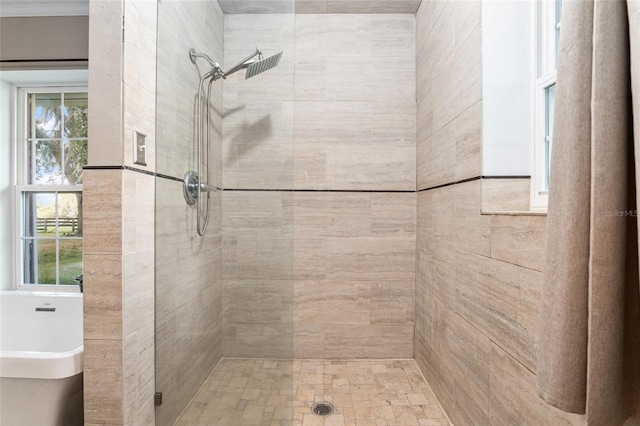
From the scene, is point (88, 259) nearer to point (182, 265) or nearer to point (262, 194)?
point (182, 265)

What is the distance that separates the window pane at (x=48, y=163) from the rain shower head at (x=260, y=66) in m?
1.78

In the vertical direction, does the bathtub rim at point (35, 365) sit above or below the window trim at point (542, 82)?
below

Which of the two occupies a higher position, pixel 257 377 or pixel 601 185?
pixel 601 185

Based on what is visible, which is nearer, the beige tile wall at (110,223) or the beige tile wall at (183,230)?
the beige tile wall at (110,223)

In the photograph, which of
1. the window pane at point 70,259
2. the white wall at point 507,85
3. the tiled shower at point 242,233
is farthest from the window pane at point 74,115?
the white wall at point 507,85

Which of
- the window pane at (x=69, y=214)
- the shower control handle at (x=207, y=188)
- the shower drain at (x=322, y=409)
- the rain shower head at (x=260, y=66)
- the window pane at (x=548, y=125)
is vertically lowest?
the shower drain at (x=322, y=409)

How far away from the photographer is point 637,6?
0.61 metres

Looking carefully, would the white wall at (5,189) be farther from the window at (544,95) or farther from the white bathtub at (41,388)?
the window at (544,95)

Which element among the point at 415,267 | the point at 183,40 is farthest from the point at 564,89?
the point at 415,267

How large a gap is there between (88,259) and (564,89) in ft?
4.95

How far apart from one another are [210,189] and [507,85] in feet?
4.36

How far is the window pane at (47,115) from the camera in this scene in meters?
2.44

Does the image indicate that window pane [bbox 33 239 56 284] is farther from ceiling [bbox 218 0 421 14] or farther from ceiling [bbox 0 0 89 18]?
ceiling [bbox 218 0 421 14]

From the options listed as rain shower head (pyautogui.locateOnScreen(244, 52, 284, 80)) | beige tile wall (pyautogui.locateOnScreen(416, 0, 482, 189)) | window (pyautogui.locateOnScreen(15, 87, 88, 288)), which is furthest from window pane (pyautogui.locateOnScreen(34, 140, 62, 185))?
beige tile wall (pyautogui.locateOnScreen(416, 0, 482, 189))
